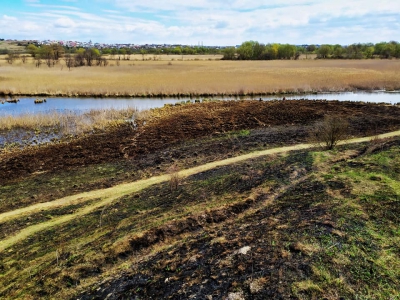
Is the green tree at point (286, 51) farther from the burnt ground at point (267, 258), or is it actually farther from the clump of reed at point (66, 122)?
the burnt ground at point (267, 258)

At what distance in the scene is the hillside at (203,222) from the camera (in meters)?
4.95

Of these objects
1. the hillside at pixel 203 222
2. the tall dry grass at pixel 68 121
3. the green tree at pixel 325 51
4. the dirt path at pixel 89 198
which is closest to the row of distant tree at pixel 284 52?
the green tree at pixel 325 51

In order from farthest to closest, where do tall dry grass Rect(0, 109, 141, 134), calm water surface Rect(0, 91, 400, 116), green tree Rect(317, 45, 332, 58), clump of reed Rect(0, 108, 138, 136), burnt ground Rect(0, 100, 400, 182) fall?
1. green tree Rect(317, 45, 332, 58)
2. calm water surface Rect(0, 91, 400, 116)
3. tall dry grass Rect(0, 109, 141, 134)
4. clump of reed Rect(0, 108, 138, 136)
5. burnt ground Rect(0, 100, 400, 182)

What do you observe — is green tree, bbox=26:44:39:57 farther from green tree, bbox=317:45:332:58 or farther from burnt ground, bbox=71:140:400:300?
green tree, bbox=317:45:332:58

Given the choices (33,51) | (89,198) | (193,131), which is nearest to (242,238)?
(89,198)

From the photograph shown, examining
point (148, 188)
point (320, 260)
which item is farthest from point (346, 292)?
point (148, 188)

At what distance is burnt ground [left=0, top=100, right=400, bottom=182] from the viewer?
1458 centimetres

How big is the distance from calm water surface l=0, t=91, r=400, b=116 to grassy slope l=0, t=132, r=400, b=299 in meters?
19.3

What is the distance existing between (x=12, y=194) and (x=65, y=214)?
3.27 meters

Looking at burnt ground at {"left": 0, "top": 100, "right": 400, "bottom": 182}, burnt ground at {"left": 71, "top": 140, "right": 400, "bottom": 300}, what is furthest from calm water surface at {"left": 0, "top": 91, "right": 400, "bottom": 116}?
burnt ground at {"left": 71, "top": 140, "right": 400, "bottom": 300}

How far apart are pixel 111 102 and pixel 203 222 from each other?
26.3 meters

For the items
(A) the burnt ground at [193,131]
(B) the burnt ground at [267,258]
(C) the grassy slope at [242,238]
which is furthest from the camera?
(A) the burnt ground at [193,131]

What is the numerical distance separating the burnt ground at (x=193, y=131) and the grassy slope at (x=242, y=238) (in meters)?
4.98

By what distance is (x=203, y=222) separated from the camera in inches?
299
